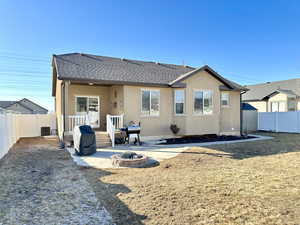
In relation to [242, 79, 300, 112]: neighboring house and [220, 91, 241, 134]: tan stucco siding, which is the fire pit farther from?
[242, 79, 300, 112]: neighboring house

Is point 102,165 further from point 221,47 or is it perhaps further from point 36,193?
point 221,47

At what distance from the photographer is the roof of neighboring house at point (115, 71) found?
10.8 metres

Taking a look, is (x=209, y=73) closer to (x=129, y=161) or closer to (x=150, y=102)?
(x=150, y=102)

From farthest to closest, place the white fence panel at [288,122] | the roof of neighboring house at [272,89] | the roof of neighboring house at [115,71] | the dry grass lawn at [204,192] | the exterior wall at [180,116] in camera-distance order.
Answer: the roof of neighboring house at [272,89] → the white fence panel at [288,122] → the exterior wall at [180,116] → the roof of neighboring house at [115,71] → the dry grass lawn at [204,192]

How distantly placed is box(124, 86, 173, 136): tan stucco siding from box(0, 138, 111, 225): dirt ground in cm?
504

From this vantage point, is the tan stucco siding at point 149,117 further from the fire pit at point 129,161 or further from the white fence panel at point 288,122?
the white fence panel at point 288,122

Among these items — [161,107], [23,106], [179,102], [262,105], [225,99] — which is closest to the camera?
[161,107]

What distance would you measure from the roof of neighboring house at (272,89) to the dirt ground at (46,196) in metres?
22.8

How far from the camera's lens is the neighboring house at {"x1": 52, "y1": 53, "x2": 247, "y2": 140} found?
1125cm

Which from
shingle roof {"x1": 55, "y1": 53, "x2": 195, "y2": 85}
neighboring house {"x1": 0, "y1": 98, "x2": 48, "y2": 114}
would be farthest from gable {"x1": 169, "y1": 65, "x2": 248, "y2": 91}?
neighboring house {"x1": 0, "y1": 98, "x2": 48, "y2": 114}

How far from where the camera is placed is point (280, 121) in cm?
1725

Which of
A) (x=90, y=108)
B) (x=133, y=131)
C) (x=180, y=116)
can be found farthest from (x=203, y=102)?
(x=90, y=108)

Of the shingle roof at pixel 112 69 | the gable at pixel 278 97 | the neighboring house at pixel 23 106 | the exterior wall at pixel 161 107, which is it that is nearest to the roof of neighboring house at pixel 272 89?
the gable at pixel 278 97

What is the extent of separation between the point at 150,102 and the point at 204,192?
8.10 m
